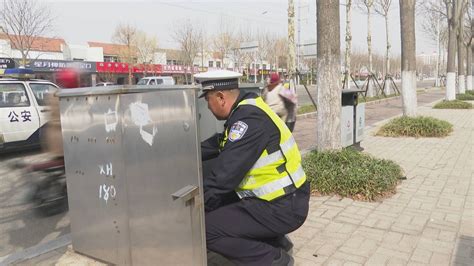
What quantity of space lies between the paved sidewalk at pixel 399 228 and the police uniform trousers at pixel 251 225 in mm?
780

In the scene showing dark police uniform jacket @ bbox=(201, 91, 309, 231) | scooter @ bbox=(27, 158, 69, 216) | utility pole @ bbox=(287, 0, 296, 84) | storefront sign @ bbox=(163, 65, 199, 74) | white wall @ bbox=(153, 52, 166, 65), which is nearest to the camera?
dark police uniform jacket @ bbox=(201, 91, 309, 231)

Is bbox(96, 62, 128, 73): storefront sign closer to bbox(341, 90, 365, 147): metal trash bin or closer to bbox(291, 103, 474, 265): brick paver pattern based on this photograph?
bbox(341, 90, 365, 147): metal trash bin

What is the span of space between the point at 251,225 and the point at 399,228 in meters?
1.99

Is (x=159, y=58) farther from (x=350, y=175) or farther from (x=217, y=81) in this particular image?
(x=217, y=81)

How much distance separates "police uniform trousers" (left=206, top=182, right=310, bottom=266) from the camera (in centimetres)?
244

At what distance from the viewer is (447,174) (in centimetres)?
586

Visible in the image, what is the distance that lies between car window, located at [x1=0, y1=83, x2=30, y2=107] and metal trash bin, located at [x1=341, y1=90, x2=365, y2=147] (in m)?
6.35

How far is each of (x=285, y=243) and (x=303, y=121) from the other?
1145 centimetres

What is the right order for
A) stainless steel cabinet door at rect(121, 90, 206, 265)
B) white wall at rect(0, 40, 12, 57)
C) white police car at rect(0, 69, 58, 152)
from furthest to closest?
white wall at rect(0, 40, 12, 57) → white police car at rect(0, 69, 58, 152) → stainless steel cabinet door at rect(121, 90, 206, 265)

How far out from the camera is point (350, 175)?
472 cm

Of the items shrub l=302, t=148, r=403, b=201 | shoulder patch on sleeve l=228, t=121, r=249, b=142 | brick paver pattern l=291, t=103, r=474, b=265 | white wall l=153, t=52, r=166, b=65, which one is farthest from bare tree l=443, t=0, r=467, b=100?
white wall l=153, t=52, r=166, b=65

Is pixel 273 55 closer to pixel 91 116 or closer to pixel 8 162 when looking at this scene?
pixel 8 162

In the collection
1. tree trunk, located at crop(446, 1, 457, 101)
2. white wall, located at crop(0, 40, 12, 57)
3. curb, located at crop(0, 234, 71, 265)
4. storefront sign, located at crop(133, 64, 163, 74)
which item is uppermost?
white wall, located at crop(0, 40, 12, 57)

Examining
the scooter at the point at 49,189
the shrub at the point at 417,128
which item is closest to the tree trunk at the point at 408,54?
the shrub at the point at 417,128
